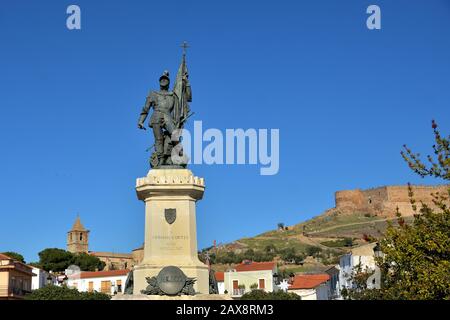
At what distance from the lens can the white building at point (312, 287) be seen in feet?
215

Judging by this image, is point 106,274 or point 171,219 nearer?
point 171,219

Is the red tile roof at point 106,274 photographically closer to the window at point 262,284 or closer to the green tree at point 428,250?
the window at point 262,284

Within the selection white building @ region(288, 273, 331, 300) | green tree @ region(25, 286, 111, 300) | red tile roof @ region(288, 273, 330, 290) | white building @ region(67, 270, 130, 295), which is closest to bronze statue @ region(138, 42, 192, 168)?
green tree @ region(25, 286, 111, 300)

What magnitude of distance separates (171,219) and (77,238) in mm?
151460

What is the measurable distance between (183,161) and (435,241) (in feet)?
21.2

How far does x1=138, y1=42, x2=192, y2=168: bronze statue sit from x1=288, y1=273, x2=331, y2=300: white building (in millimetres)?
46678

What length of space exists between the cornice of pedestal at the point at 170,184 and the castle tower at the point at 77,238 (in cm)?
14855

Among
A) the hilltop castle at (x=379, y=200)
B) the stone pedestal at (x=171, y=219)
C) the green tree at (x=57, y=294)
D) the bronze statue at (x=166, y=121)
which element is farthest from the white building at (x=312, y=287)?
the hilltop castle at (x=379, y=200)

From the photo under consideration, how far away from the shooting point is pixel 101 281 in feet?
268

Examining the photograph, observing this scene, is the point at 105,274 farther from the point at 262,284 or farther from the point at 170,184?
the point at 170,184

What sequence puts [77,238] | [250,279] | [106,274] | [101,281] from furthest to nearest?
1. [77,238]
2. [106,274]
3. [101,281]
4. [250,279]

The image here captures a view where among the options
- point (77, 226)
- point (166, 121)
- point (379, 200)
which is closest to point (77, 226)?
point (77, 226)

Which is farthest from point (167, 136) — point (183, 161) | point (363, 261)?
point (363, 261)
